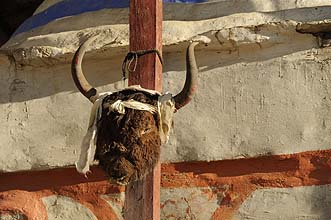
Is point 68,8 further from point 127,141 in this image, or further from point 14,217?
point 127,141

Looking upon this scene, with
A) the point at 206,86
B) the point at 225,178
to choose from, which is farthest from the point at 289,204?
the point at 206,86

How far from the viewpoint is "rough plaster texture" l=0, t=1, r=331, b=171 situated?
3.99 metres

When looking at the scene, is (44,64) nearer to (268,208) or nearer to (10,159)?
(10,159)

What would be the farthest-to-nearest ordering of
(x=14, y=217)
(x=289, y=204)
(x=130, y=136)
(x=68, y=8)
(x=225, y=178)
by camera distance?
(x=68, y=8) < (x=14, y=217) < (x=225, y=178) < (x=289, y=204) < (x=130, y=136)

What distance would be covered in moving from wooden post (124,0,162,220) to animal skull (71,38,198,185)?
9 cm

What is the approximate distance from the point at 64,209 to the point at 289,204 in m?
0.86

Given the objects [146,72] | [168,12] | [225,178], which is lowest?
[225,178]

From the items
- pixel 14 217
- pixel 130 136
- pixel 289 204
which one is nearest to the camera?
pixel 130 136

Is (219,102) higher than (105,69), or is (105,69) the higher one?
(105,69)

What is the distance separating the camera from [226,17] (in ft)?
13.9

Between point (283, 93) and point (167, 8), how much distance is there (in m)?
0.66

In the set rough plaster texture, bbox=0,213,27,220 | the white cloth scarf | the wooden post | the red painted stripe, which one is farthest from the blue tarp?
the white cloth scarf

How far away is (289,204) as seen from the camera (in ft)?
12.8

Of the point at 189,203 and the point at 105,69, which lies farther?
the point at 105,69
